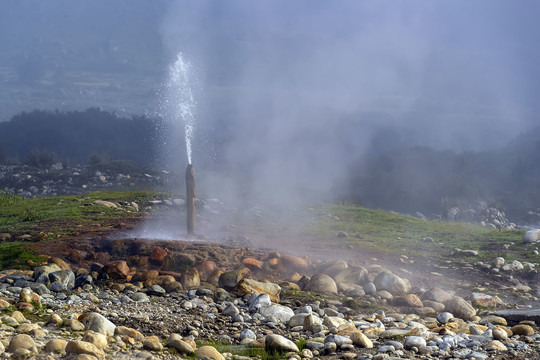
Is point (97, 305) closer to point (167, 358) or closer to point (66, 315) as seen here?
point (66, 315)

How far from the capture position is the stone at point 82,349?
4.56 metres

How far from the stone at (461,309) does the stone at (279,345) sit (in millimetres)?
3135

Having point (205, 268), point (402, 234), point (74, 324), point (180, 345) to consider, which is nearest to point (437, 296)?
point (205, 268)

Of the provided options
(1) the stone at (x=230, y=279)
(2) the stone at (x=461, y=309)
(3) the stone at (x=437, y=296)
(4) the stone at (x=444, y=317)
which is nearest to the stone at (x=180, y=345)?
(1) the stone at (x=230, y=279)

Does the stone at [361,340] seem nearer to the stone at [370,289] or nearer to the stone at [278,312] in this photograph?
the stone at [278,312]

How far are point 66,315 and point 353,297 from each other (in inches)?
159

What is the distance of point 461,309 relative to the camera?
7988 mm

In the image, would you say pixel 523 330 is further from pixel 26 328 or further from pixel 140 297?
pixel 26 328

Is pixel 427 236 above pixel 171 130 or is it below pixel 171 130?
below

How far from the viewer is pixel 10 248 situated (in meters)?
10.3

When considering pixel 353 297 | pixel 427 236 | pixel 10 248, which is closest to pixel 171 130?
pixel 427 236

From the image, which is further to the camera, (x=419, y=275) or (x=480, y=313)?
(x=419, y=275)

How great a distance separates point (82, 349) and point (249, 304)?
317 centimetres

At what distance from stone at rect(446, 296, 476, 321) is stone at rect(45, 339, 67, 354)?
17.5 feet
